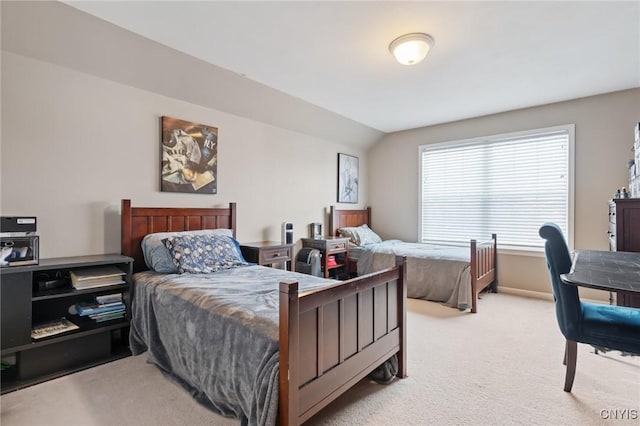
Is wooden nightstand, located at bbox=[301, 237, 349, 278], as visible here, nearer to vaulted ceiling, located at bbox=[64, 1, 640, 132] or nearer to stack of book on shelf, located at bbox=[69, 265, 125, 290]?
vaulted ceiling, located at bbox=[64, 1, 640, 132]

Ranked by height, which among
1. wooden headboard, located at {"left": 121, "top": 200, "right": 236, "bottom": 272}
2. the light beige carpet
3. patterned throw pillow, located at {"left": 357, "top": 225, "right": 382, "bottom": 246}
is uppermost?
wooden headboard, located at {"left": 121, "top": 200, "right": 236, "bottom": 272}

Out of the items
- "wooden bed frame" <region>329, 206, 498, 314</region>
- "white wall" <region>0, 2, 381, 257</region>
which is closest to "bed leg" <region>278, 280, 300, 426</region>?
"white wall" <region>0, 2, 381, 257</region>

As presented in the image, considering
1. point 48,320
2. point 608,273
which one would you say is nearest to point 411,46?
point 608,273

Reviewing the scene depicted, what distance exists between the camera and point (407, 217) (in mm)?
5375

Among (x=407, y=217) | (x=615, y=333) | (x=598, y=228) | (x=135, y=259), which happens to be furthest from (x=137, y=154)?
(x=598, y=228)

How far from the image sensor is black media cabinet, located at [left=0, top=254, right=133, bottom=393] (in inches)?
76.7

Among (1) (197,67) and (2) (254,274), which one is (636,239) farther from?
(1) (197,67)

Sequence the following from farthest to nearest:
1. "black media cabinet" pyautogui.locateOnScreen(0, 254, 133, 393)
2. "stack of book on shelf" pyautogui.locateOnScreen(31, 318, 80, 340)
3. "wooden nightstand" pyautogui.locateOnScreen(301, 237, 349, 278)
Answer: "wooden nightstand" pyautogui.locateOnScreen(301, 237, 349, 278)
"stack of book on shelf" pyautogui.locateOnScreen(31, 318, 80, 340)
"black media cabinet" pyautogui.locateOnScreen(0, 254, 133, 393)

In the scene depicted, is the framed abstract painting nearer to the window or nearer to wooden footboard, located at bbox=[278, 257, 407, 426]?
wooden footboard, located at bbox=[278, 257, 407, 426]

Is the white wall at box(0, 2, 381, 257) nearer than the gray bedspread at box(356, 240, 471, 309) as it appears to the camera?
Yes

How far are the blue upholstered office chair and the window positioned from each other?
2.44 metres

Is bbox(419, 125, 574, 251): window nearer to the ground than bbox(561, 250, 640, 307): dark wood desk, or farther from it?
farther from it

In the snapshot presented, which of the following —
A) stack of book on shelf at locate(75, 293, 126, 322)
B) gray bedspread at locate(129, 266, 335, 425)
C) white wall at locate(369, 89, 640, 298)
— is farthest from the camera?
white wall at locate(369, 89, 640, 298)

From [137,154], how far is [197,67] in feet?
3.22
